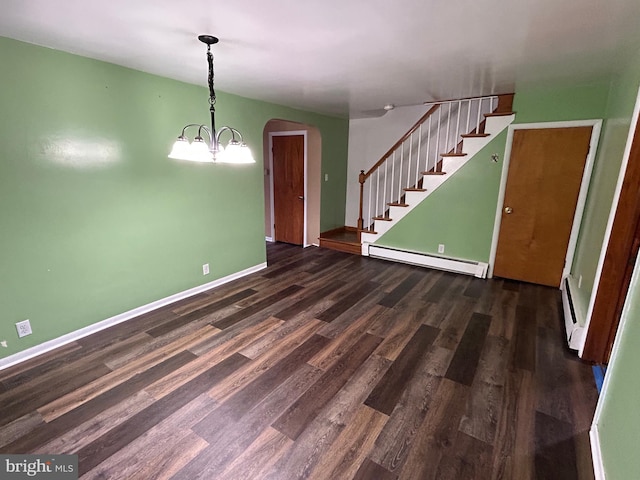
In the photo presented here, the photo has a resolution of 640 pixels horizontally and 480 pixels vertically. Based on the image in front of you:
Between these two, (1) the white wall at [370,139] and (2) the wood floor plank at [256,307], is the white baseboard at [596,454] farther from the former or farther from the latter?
(1) the white wall at [370,139]

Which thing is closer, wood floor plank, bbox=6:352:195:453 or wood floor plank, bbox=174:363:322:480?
wood floor plank, bbox=174:363:322:480

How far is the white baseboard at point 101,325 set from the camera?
2300 mm

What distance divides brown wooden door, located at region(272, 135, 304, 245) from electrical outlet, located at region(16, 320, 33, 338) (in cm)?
389

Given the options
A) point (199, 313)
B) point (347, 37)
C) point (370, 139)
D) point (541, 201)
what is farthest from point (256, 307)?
point (370, 139)

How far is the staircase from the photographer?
3.93 m

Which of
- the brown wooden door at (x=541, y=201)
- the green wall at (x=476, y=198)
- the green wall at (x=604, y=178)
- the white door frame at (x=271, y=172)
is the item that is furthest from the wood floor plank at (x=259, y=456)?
the white door frame at (x=271, y=172)

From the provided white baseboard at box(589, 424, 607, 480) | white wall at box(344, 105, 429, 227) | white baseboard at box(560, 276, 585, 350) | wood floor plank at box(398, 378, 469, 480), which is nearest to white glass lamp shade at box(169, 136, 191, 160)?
wood floor plank at box(398, 378, 469, 480)

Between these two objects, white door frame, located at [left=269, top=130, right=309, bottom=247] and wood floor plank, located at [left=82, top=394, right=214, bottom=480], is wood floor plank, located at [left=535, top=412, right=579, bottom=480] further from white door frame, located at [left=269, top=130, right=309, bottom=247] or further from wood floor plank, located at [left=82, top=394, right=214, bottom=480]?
white door frame, located at [left=269, top=130, right=309, bottom=247]

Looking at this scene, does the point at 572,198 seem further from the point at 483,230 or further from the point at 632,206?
the point at 632,206

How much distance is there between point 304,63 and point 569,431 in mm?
3080

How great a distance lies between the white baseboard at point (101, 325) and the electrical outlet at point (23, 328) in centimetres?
13

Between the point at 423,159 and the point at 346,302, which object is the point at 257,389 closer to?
the point at 346,302

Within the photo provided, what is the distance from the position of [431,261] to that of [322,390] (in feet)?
9.76

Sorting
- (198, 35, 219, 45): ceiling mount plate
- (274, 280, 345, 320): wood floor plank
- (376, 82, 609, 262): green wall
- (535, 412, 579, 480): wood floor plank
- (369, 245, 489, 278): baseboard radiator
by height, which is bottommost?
(535, 412, 579, 480): wood floor plank
